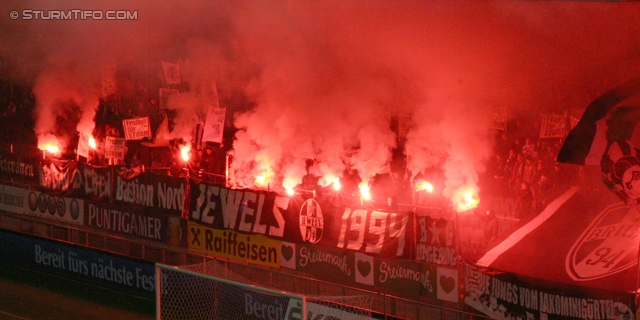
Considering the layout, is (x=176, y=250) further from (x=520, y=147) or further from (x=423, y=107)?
(x=520, y=147)

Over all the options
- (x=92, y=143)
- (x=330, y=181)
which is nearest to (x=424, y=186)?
(x=330, y=181)

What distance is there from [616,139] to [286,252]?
4.96 m

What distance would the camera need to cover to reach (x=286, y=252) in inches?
428

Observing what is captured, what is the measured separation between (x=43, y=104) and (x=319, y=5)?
8078mm

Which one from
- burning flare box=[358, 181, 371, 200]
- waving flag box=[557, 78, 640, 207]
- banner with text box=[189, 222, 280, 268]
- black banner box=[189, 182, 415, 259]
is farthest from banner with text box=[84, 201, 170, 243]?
waving flag box=[557, 78, 640, 207]

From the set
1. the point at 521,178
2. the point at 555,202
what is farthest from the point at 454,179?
the point at 555,202

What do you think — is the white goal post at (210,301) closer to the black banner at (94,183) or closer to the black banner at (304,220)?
the black banner at (304,220)

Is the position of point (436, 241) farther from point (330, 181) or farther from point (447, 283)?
point (330, 181)

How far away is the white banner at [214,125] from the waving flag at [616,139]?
656 cm

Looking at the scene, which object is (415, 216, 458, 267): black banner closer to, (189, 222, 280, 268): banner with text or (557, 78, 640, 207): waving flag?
(557, 78, 640, 207): waving flag

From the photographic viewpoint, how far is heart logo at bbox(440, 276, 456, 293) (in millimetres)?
8758

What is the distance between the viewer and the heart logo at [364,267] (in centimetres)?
989

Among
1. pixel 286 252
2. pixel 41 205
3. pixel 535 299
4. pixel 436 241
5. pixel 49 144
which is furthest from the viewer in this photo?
pixel 49 144

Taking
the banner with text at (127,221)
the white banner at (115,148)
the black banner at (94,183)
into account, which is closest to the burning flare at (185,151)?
the white banner at (115,148)
